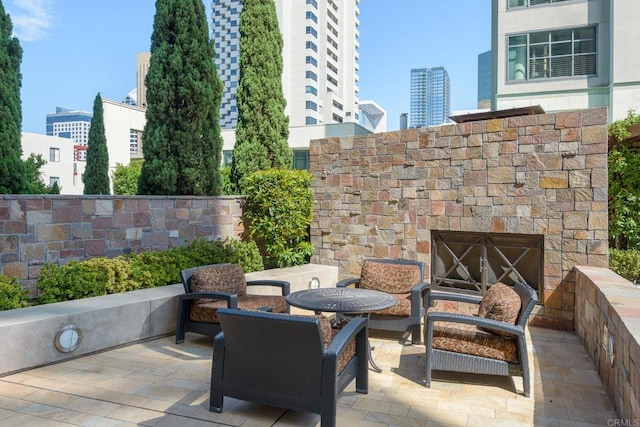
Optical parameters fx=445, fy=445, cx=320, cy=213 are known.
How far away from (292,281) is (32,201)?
3448 millimetres

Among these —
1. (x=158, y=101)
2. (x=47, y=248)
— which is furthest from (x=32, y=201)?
(x=158, y=101)

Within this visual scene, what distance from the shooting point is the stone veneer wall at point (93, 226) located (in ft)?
16.6

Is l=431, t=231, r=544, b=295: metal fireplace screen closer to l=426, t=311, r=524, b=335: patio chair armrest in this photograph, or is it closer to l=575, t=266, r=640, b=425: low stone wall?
l=575, t=266, r=640, b=425: low stone wall

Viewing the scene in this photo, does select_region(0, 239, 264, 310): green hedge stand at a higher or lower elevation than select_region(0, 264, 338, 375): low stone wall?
higher

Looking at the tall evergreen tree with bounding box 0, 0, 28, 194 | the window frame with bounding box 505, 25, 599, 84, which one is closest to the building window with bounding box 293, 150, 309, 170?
the window frame with bounding box 505, 25, 599, 84

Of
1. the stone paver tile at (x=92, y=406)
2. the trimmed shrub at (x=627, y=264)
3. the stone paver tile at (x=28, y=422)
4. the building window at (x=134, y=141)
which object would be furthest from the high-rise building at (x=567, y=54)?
the building window at (x=134, y=141)

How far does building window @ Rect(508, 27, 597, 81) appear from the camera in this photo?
1294 cm

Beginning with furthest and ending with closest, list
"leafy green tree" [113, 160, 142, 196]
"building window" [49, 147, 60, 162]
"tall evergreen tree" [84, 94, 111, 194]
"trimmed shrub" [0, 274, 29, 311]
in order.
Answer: "building window" [49, 147, 60, 162] < "tall evergreen tree" [84, 94, 111, 194] < "leafy green tree" [113, 160, 142, 196] < "trimmed shrub" [0, 274, 29, 311]

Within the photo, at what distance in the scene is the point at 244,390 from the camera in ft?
9.84

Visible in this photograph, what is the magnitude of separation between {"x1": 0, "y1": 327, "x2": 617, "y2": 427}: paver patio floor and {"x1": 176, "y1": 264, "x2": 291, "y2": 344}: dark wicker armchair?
31 cm

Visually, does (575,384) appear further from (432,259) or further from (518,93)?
(518,93)

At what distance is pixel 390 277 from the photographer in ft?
18.2

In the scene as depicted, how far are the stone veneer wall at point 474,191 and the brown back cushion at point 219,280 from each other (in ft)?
8.70

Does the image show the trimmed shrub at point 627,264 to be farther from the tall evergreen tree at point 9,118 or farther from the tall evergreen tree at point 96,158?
the tall evergreen tree at point 96,158
